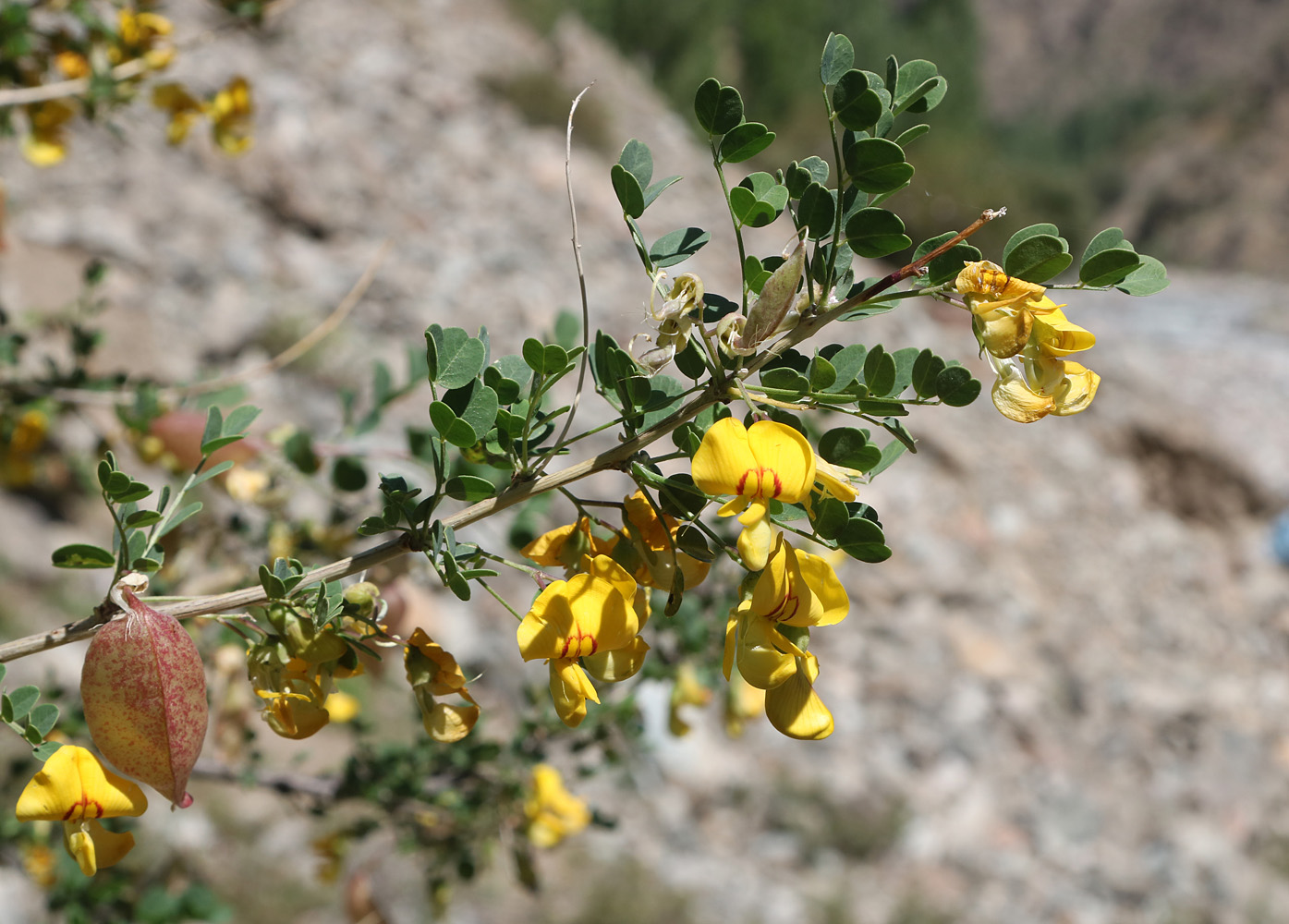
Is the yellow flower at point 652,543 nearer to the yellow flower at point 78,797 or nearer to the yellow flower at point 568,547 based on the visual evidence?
the yellow flower at point 568,547

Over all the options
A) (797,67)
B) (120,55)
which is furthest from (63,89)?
(797,67)

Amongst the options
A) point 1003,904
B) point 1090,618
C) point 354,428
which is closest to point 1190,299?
point 1090,618

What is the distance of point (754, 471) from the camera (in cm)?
42

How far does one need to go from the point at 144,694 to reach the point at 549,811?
78 centimetres

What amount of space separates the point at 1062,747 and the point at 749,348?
3.74m

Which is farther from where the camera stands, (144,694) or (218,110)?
(218,110)

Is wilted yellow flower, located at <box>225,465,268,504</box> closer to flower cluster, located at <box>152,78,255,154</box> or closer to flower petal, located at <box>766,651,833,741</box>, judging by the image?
flower cluster, located at <box>152,78,255,154</box>

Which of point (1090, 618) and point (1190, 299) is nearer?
point (1090, 618)

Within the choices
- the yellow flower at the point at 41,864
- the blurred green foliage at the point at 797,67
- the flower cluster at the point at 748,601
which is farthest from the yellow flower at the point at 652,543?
the blurred green foliage at the point at 797,67

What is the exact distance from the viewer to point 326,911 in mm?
2623

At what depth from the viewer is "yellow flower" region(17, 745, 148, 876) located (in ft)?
1.52

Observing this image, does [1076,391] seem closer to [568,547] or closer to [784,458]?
[784,458]

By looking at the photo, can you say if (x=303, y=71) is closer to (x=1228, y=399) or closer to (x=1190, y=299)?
(x=1228, y=399)

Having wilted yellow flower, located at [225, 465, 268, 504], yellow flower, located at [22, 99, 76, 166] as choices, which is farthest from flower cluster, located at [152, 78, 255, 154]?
wilted yellow flower, located at [225, 465, 268, 504]
